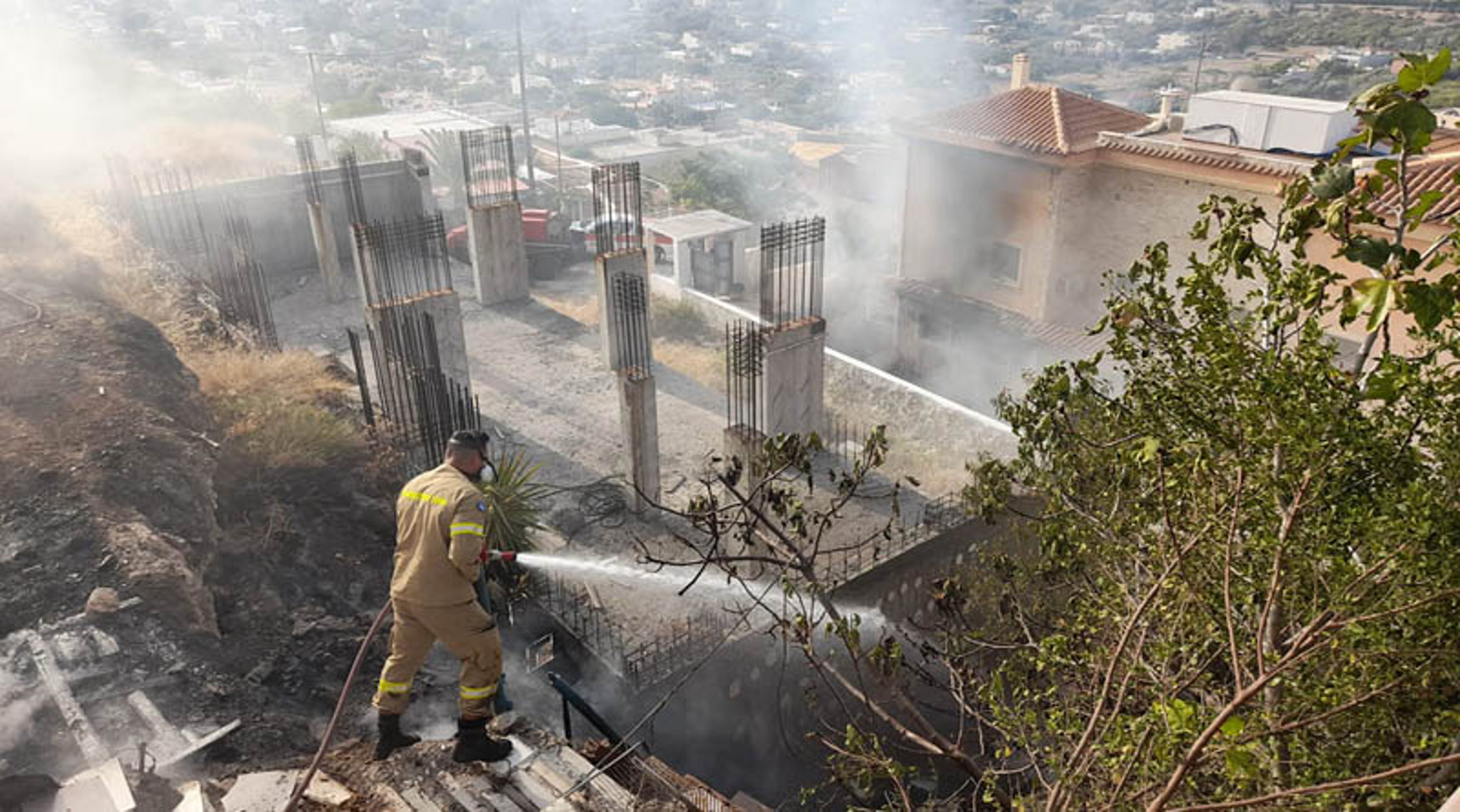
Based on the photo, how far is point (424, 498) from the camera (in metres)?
5.86

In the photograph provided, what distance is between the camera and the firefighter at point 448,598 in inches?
227

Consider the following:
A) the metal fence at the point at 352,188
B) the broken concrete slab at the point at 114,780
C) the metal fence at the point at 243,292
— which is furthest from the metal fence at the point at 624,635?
the metal fence at the point at 352,188

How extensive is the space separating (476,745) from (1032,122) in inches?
753

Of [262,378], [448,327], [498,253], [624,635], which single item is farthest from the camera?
[498,253]

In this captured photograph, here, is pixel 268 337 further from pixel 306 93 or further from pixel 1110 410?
pixel 306 93

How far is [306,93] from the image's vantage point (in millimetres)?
63969

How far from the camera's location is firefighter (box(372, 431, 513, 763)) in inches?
227

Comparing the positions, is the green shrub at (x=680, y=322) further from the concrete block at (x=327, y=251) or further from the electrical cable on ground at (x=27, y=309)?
the electrical cable on ground at (x=27, y=309)

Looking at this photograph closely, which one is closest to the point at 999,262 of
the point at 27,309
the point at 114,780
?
the point at 27,309

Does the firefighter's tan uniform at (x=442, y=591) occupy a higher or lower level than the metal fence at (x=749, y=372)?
higher

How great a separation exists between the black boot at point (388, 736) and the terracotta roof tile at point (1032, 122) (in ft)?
58.1

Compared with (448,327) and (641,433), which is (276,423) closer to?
(448,327)

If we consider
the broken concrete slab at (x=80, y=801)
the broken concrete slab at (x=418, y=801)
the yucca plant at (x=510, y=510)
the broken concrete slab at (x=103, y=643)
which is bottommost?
the yucca plant at (x=510, y=510)

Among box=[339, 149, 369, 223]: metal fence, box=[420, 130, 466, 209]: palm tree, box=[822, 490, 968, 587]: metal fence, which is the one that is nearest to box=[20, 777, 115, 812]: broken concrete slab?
box=[822, 490, 968, 587]: metal fence
